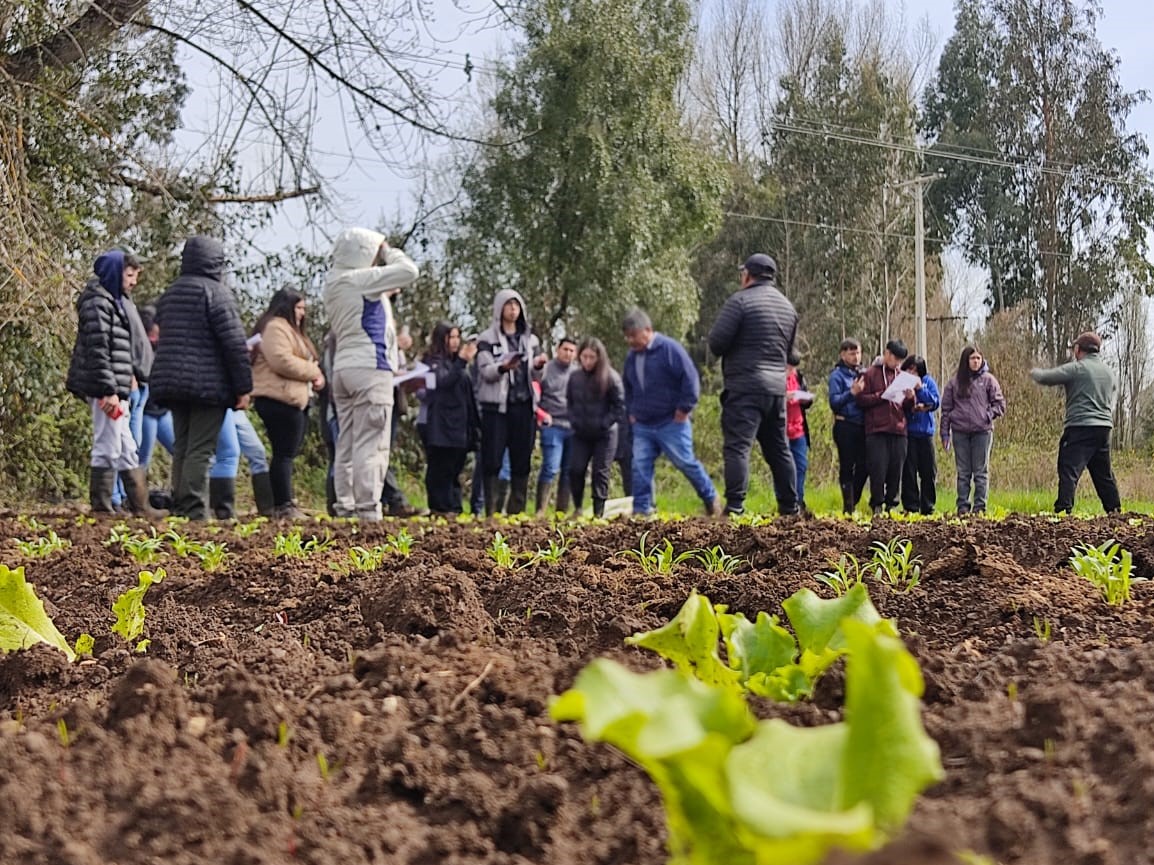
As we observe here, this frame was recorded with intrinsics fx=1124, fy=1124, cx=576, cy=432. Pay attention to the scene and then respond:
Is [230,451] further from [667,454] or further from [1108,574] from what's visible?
[1108,574]

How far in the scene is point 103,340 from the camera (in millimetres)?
7879

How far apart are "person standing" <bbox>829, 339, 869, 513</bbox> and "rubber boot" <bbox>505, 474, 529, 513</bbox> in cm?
316

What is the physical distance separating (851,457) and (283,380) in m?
5.91

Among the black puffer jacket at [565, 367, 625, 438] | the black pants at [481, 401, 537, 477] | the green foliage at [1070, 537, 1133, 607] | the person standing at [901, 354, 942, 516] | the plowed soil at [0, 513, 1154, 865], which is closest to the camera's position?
the plowed soil at [0, 513, 1154, 865]

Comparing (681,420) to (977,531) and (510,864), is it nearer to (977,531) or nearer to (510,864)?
(977,531)

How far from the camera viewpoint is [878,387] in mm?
10570

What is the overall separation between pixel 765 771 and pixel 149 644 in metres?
2.22

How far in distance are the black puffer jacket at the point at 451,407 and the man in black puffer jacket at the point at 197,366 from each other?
7.39ft

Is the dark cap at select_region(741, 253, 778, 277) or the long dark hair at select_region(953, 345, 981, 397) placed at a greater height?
the dark cap at select_region(741, 253, 778, 277)

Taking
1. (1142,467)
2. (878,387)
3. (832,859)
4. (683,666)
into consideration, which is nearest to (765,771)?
(832,859)

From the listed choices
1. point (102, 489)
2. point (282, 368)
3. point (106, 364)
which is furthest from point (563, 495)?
point (106, 364)

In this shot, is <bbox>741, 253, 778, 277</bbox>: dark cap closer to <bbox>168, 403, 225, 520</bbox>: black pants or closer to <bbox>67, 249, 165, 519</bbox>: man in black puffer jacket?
<bbox>168, 403, 225, 520</bbox>: black pants

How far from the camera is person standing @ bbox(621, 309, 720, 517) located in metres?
8.99

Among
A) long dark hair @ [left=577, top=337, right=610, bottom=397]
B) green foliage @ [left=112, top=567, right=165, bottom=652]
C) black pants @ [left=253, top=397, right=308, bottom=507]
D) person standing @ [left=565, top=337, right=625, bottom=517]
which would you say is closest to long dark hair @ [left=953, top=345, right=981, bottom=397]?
person standing @ [left=565, top=337, right=625, bottom=517]
